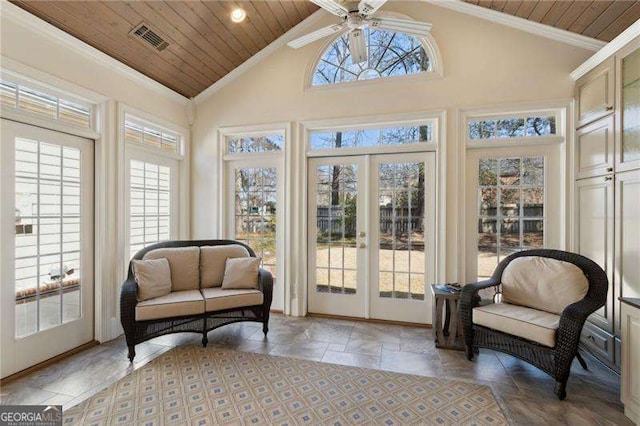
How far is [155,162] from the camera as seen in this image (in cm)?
380

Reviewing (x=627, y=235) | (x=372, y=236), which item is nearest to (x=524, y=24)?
(x=627, y=235)

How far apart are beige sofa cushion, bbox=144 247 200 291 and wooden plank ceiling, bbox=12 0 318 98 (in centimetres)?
209

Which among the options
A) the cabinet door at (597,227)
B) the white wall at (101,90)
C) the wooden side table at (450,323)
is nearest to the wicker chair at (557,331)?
the wooden side table at (450,323)

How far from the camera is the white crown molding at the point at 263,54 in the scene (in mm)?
3799

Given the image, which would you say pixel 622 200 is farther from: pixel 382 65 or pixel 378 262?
pixel 382 65

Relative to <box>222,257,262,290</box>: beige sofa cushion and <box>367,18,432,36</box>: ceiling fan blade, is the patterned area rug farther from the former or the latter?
<box>367,18,432,36</box>: ceiling fan blade

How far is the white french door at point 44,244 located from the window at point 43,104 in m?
0.15

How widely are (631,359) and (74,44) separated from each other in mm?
5042

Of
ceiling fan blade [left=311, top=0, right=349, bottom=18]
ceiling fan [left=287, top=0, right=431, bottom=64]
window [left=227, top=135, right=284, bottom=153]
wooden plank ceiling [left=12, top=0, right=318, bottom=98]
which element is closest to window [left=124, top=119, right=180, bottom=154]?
wooden plank ceiling [left=12, top=0, right=318, bottom=98]

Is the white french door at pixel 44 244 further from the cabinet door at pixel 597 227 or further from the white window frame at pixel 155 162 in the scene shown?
the cabinet door at pixel 597 227

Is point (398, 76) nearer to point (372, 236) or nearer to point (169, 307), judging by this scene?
point (372, 236)

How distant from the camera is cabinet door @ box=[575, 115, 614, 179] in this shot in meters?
2.60

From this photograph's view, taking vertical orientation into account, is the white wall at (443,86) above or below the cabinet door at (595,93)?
above

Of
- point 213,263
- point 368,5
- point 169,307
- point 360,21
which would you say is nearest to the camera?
point 368,5
